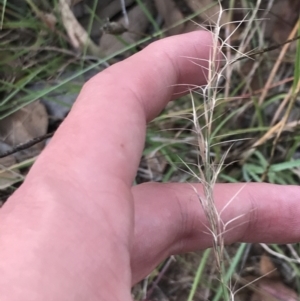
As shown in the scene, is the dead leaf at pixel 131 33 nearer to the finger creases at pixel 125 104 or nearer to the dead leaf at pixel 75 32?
the dead leaf at pixel 75 32

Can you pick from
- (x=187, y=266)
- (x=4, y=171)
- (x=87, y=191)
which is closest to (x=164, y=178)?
(x=187, y=266)

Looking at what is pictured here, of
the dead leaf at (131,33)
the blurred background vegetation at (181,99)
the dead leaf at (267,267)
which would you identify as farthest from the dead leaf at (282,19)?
the dead leaf at (267,267)

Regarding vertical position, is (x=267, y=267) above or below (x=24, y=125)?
below

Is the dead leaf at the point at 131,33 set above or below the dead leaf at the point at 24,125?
above

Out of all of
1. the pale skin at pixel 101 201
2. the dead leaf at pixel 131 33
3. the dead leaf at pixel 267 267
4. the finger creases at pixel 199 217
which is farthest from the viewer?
the dead leaf at pixel 131 33

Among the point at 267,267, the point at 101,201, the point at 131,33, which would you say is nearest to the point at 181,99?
the point at 131,33

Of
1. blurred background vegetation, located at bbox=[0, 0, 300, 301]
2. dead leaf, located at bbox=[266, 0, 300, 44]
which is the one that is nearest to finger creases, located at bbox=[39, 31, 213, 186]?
blurred background vegetation, located at bbox=[0, 0, 300, 301]

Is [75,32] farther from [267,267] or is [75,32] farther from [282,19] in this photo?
[267,267]
